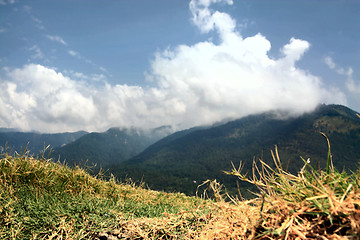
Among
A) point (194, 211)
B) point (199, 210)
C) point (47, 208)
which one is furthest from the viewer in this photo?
point (47, 208)

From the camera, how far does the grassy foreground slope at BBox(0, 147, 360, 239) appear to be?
1491mm

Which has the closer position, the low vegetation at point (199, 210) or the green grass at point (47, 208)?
the low vegetation at point (199, 210)

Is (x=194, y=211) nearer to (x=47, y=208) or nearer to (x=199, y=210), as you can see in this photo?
(x=199, y=210)

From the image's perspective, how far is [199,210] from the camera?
2971mm

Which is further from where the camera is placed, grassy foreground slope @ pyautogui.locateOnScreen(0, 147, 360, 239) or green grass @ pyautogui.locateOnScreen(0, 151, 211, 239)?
green grass @ pyautogui.locateOnScreen(0, 151, 211, 239)

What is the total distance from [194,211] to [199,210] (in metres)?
0.36

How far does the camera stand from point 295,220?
1.55 m

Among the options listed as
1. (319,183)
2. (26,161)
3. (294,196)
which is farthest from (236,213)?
(26,161)

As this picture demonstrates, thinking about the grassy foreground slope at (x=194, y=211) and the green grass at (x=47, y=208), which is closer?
the grassy foreground slope at (x=194, y=211)

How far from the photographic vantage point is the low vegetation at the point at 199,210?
1492 mm

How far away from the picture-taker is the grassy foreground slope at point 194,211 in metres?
1.49

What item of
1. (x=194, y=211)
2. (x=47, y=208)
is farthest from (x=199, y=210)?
(x=47, y=208)

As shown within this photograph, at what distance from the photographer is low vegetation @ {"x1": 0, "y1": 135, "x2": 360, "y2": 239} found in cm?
149

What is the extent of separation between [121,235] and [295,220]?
1913 millimetres
